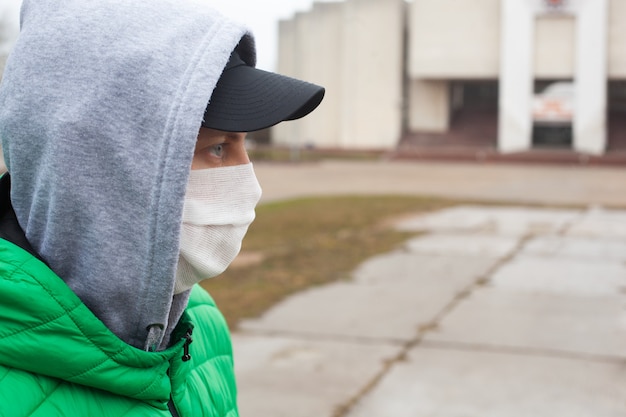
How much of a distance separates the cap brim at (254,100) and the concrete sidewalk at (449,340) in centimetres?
319

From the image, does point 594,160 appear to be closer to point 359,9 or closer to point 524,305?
point 359,9

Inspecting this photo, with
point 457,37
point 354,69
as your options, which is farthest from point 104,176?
point 354,69

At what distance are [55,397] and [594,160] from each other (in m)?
43.3

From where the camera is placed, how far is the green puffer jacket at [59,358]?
1.35 metres

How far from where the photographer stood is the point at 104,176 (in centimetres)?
146

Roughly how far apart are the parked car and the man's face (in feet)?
170

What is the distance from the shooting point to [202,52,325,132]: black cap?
153 cm

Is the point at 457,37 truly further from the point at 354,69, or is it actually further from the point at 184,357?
the point at 184,357

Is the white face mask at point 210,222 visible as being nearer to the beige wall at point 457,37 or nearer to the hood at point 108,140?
the hood at point 108,140

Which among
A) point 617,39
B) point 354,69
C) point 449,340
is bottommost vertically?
point 449,340

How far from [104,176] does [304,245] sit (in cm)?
922

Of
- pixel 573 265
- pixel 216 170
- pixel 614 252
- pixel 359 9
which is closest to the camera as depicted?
pixel 216 170

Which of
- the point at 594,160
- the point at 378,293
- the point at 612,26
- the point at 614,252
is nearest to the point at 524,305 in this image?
the point at 378,293

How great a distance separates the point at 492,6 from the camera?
52594 mm
